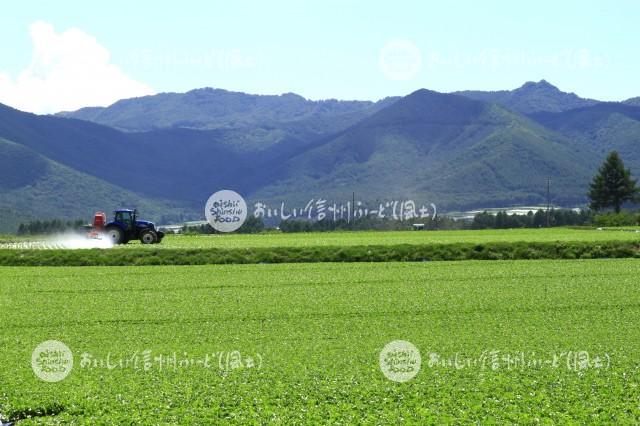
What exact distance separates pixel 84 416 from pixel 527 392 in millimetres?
7782

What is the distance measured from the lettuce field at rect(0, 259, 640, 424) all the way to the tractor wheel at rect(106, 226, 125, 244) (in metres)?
21.3

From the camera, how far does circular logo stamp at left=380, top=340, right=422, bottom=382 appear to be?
16.0m

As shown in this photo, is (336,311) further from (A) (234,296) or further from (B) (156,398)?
(B) (156,398)

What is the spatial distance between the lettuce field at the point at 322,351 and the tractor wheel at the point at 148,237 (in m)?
21.7

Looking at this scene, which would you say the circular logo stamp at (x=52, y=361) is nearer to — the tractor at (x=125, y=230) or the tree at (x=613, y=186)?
the tractor at (x=125, y=230)

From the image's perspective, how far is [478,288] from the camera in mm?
31359

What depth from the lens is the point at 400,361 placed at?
1727 centimetres

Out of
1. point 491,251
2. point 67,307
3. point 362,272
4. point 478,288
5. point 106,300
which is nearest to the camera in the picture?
point 67,307

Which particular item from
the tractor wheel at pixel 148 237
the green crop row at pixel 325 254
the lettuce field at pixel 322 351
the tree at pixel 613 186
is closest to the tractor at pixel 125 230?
the tractor wheel at pixel 148 237

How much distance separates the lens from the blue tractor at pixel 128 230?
55562 mm

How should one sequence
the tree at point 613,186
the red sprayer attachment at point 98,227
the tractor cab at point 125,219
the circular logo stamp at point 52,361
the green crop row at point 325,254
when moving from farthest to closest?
the tree at point 613,186 → the tractor cab at point 125,219 → the red sprayer attachment at point 98,227 → the green crop row at point 325,254 → the circular logo stamp at point 52,361

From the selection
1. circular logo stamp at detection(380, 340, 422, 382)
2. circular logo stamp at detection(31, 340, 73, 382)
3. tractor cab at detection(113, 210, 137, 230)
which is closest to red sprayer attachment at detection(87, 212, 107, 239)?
tractor cab at detection(113, 210, 137, 230)

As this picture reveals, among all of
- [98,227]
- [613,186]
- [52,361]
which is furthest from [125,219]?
[613,186]

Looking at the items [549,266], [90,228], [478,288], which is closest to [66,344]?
[478,288]
